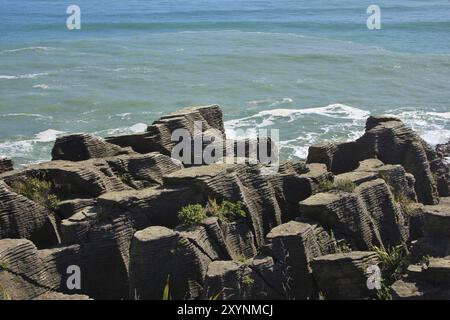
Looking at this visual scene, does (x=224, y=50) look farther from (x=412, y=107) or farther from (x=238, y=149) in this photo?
(x=238, y=149)

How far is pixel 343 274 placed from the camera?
13.1 meters

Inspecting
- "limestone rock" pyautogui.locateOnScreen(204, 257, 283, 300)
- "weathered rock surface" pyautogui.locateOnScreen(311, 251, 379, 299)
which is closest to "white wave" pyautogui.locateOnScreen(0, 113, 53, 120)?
"limestone rock" pyautogui.locateOnScreen(204, 257, 283, 300)

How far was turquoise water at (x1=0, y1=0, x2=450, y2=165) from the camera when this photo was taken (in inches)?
1575

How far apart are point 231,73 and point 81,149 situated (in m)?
39.4

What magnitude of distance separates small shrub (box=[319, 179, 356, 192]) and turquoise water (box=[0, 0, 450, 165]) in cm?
1652

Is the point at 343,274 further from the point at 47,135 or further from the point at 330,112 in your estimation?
the point at 330,112

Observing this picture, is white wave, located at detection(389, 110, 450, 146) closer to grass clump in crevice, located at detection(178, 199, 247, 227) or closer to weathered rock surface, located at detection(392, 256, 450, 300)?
grass clump in crevice, located at detection(178, 199, 247, 227)

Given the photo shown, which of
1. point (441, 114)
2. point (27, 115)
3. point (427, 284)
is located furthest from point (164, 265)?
point (27, 115)

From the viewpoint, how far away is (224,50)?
65.6 metres

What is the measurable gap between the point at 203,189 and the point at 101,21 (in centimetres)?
8007

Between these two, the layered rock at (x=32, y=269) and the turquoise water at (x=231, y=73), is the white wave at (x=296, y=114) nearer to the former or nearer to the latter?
the turquoise water at (x=231, y=73)
